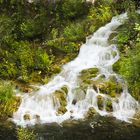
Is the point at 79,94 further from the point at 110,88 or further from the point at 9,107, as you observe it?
the point at 9,107

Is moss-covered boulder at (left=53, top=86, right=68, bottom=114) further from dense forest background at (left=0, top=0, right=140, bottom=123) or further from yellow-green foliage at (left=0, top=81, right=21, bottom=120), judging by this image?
yellow-green foliage at (left=0, top=81, right=21, bottom=120)

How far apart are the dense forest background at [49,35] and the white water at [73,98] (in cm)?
40

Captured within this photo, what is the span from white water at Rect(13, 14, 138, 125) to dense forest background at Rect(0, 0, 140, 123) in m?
0.40

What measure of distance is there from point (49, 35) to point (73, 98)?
5566 millimetres

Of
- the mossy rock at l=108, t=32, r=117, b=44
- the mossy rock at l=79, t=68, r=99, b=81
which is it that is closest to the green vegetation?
the mossy rock at l=108, t=32, r=117, b=44

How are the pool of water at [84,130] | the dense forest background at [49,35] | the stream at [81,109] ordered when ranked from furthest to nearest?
1. the dense forest background at [49,35]
2. the stream at [81,109]
3. the pool of water at [84,130]

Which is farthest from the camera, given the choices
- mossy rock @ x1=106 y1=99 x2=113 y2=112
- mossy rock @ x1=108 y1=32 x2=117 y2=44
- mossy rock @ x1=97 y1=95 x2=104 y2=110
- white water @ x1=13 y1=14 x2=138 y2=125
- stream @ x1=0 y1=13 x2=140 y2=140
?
mossy rock @ x1=108 y1=32 x2=117 y2=44

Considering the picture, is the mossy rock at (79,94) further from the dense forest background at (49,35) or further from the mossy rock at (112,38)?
the mossy rock at (112,38)

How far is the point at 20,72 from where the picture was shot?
703 inches

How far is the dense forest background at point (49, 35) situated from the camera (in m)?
17.5

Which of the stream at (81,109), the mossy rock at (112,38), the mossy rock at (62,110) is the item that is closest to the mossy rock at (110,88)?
the stream at (81,109)

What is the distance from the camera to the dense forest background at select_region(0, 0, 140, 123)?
1745 centimetres

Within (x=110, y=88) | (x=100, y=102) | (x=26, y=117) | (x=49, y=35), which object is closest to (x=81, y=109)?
(x=100, y=102)

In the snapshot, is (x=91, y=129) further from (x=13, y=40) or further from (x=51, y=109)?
(x=13, y=40)
